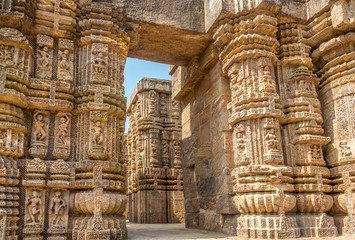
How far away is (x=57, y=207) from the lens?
6543mm

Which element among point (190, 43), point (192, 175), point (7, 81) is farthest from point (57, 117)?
point (192, 175)

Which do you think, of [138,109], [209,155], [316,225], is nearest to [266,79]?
[209,155]

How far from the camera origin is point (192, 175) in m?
10.6

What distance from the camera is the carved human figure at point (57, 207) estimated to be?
652 centimetres

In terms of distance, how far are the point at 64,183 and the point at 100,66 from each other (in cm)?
259

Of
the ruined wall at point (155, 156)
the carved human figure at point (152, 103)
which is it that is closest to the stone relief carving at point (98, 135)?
the ruined wall at point (155, 156)

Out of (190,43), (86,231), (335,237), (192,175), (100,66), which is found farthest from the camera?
(192,175)

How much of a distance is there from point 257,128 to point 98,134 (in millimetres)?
3457

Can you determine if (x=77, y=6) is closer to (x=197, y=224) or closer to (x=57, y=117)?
(x=57, y=117)

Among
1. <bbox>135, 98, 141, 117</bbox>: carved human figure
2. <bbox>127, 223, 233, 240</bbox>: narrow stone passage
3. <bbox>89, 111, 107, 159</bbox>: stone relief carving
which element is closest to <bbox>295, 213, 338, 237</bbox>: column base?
<bbox>127, 223, 233, 240</bbox>: narrow stone passage

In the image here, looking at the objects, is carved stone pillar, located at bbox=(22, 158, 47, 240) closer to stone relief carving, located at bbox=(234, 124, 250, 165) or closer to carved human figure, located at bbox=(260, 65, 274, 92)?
stone relief carving, located at bbox=(234, 124, 250, 165)

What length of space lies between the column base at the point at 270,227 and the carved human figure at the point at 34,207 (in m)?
4.12

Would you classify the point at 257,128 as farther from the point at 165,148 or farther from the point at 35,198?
the point at 165,148

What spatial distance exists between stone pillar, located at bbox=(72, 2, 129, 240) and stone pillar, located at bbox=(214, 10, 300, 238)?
8.36ft
